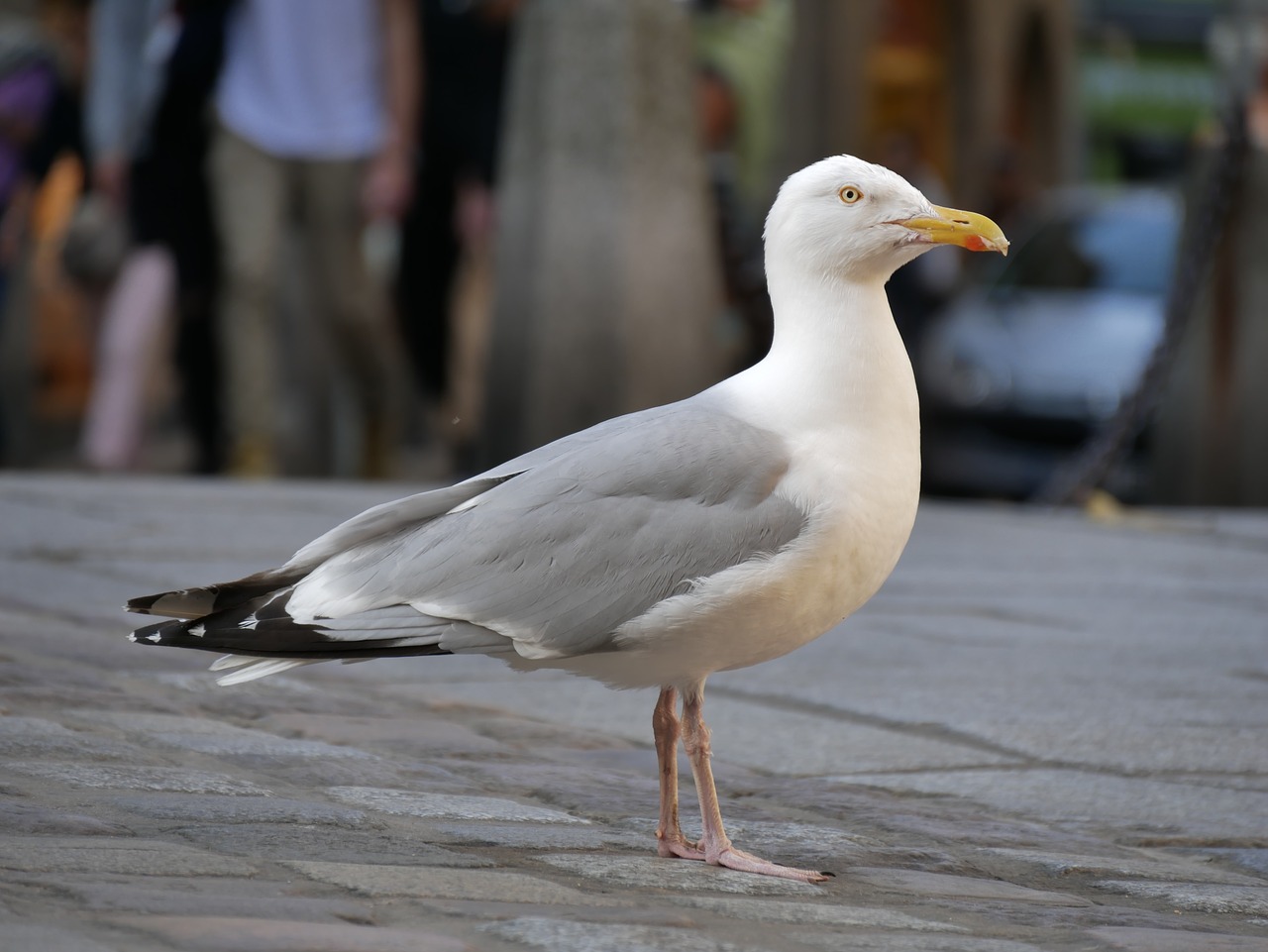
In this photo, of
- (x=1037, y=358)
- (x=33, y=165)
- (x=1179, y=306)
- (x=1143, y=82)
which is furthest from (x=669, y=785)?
(x=1143, y=82)

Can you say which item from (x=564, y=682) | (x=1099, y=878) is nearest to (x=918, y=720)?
(x=564, y=682)

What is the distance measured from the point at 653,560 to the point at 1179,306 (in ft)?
19.6

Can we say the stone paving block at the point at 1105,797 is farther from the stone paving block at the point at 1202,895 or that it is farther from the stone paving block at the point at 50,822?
the stone paving block at the point at 50,822

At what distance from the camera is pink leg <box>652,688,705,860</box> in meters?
3.32

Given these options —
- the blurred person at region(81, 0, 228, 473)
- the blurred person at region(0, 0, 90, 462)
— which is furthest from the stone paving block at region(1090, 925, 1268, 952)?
the blurred person at region(0, 0, 90, 462)

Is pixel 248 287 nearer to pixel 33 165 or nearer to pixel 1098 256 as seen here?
pixel 33 165

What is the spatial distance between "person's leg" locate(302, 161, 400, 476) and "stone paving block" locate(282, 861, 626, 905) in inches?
252

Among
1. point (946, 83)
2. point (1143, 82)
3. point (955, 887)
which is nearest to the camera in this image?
point (955, 887)

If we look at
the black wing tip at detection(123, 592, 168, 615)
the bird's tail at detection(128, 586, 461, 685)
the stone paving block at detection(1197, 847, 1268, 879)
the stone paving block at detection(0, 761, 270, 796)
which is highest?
the black wing tip at detection(123, 592, 168, 615)

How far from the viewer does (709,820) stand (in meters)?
3.32

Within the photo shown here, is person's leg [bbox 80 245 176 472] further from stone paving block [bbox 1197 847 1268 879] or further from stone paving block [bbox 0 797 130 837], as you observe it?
stone paving block [bbox 1197 847 1268 879]

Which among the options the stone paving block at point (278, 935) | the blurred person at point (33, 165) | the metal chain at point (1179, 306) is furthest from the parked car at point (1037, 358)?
the stone paving block at point (278, 935)

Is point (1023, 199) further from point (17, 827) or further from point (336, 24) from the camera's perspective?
point (17, 827)

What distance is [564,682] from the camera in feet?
16.5
